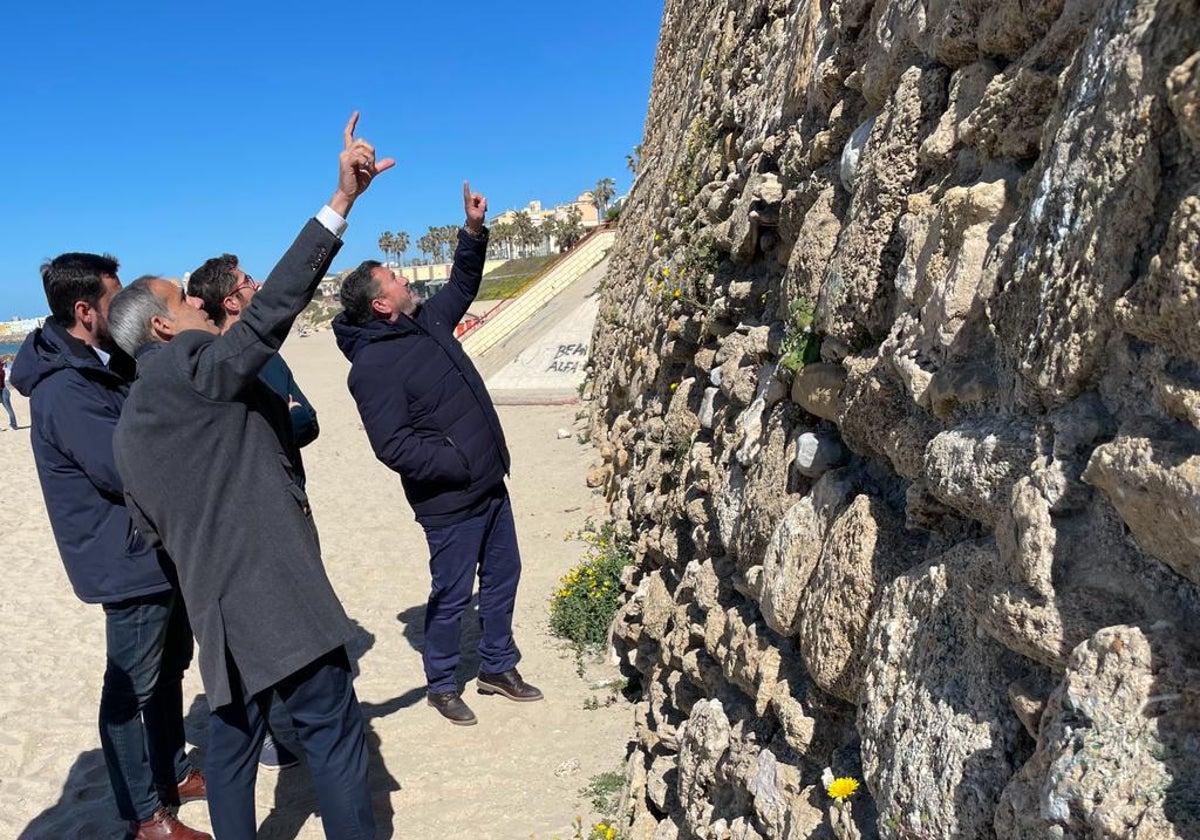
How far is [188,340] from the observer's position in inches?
97.7

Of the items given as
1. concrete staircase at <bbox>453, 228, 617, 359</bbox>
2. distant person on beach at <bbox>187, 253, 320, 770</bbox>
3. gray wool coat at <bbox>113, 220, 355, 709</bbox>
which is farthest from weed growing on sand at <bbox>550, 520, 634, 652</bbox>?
concrete staircase at <bbox>453, 228, 617, 359</bbox>

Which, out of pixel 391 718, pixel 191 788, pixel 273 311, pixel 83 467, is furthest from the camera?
pixel 391 718

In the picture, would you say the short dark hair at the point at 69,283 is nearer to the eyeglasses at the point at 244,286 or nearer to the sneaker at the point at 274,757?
the eyeglasses at the point at 244,286

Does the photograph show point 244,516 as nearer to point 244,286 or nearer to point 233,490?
point 233,490

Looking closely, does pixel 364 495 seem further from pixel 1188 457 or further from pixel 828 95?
pixel 1188 457

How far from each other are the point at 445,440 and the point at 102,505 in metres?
1.43

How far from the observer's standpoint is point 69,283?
10.3 feet

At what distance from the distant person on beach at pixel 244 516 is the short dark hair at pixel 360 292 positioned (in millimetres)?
1138

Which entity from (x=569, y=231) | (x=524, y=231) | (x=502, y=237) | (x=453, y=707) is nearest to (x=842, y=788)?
(x=453, y=707)

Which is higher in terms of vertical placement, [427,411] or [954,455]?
[954,455]

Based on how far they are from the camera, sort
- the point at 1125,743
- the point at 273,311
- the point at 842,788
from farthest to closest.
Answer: the point at 273,311
the point at 842,788
the point at 1125,743

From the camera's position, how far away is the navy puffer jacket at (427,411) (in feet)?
12.9

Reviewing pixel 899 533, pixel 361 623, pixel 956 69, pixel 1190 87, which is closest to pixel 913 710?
pixel 899 533

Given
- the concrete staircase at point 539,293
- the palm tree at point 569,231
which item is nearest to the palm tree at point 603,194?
the palm tree at point 569,231
